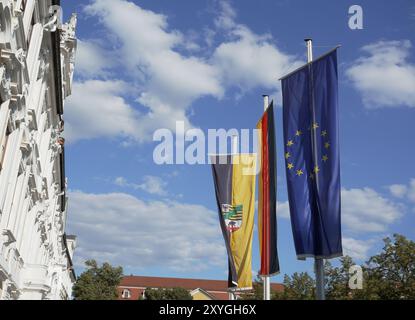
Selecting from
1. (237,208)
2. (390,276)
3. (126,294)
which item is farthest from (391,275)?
(126,294)

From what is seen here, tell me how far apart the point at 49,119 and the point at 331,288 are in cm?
2942

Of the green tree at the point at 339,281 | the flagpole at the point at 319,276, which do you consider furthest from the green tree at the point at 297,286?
the flagpole at the point at 319,276

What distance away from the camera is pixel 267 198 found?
57.1 feet

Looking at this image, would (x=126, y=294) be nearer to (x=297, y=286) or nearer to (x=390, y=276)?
(x=297, y=286)

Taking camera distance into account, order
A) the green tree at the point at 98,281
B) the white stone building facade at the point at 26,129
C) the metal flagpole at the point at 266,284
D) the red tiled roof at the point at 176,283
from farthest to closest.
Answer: the red tiled roof at the point at 176,283 → the green tree at the point at 98,281 → the metal flagpole at the point at 266,284 → the white stone building facade at the point at 26,129

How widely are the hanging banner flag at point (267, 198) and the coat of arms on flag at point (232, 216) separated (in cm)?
120

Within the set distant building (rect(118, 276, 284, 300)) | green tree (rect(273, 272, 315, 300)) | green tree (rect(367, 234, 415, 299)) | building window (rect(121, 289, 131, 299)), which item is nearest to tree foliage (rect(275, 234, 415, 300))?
green tree (rect(367, 234, 415, 299))

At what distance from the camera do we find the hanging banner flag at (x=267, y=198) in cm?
1683

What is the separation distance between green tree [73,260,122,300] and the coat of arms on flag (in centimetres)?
5954

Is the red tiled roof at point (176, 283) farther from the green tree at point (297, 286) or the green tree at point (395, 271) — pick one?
the green tree at point (395, 271)

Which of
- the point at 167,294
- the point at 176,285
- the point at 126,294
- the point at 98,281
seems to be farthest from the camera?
the point at 176,285

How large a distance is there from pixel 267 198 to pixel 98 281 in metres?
64.2

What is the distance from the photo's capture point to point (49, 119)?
83.5 feet

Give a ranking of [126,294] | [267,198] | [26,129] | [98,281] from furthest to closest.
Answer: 1. [126,294]
2. [98,281]
3. [26,129]
4. [267,198]
